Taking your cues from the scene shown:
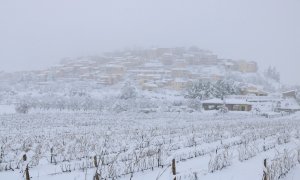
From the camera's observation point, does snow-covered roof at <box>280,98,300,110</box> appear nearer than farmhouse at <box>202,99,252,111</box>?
No

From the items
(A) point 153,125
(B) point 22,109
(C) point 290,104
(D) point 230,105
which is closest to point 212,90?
(D) point 230,105

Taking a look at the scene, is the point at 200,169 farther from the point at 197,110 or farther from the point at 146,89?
the point at 146,89

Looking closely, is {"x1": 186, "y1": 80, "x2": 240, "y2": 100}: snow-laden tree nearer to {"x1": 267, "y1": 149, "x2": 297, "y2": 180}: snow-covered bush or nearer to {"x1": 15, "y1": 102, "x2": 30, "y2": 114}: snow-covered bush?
{"x1": 15, "y1": 102, "x2": 30, "y2": 114}: snow-covered bush

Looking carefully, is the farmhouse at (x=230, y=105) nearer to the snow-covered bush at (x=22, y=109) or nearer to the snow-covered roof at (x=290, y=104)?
the snow-covered roof at (x=290, y=104)

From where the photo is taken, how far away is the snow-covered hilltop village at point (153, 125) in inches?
411

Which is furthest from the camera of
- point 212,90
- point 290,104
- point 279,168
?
point 212,90

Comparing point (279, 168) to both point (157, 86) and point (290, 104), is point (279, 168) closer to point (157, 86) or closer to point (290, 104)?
point (290, 104)

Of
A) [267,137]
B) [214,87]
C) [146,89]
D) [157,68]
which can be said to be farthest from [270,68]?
[267,137]

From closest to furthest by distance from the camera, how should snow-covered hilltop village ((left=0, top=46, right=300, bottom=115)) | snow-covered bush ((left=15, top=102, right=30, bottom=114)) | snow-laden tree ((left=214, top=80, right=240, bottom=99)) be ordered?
snow-covered bush ((left=15, top=102, right=30, bottom=114))
snow-covered hilltop village ((left=0, top=46, right=300, bottom=115))
snow-laden tree ((left=214, top=80, right=240, bottom=99))

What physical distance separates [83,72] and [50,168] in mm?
103581

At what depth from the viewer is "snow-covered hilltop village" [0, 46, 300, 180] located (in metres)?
10.4

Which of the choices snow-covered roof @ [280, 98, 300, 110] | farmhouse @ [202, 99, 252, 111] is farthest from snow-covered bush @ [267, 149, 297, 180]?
snow-covered roof @ [280, 98, 300, 110]

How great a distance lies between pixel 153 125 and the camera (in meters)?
29.7

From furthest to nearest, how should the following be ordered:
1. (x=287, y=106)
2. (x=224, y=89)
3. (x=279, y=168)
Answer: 1. (x=224, y=89)
2. (x=287, y=106)
3. (x=279, y=168)
